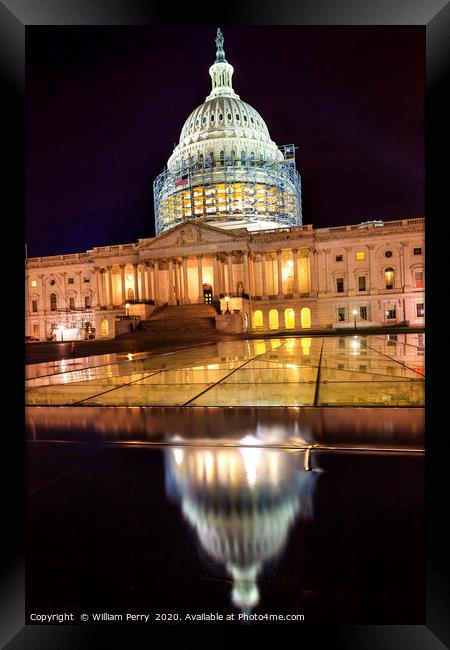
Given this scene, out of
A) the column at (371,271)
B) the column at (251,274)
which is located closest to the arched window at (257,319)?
the column at (251,274)

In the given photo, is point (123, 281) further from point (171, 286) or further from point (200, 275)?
point (200, 275)

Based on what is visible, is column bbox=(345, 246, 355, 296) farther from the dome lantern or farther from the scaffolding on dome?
the dome lantern

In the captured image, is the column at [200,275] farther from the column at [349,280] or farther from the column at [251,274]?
the column at [349,280]

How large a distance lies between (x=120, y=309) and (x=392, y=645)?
64.8 metres

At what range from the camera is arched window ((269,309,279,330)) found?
57.1 m

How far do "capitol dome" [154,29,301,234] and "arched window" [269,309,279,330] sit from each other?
18.2 metres

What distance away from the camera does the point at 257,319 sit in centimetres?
5784

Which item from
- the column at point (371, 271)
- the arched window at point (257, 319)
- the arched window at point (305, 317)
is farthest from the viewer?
the arched window at point (257, 319)

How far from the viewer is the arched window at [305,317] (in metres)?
56.4

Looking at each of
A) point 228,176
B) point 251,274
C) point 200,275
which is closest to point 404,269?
point 251,274
